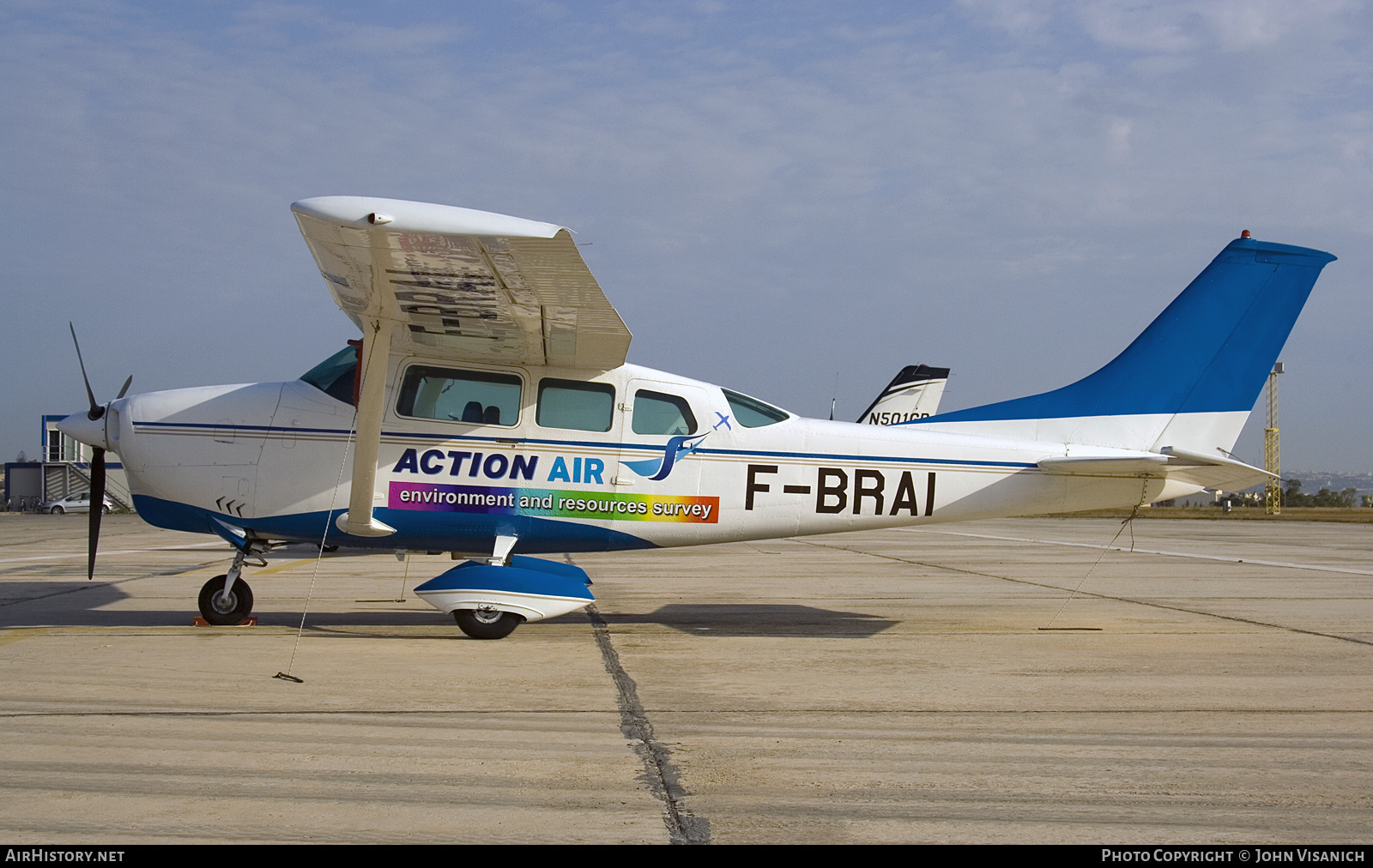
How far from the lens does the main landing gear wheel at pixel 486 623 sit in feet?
25.3

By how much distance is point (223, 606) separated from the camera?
828 centimetres

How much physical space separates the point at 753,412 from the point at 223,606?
4.71 metres

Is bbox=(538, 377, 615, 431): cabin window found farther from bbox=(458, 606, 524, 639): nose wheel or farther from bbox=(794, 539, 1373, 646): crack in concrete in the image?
bbox=(794, 539, 1373, 646): crack in concrete

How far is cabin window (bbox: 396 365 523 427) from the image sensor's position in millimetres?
8062

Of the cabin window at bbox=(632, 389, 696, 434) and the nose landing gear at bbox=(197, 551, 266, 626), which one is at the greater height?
the cabin window at bbox=(632, 389, 696, 434)

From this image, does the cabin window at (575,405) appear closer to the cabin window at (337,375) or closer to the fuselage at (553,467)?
the fuselage at (553,467)

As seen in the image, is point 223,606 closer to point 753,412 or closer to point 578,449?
point 578,449

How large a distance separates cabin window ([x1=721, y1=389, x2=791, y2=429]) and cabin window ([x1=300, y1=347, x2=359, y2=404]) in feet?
10.1

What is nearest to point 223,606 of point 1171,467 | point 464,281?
point 464,281

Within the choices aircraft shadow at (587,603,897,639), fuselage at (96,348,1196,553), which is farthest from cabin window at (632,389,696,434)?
aircraft shadow at (587,603,897,639)

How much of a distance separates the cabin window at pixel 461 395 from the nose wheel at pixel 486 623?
1533 mm

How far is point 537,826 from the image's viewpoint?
3430 mm
